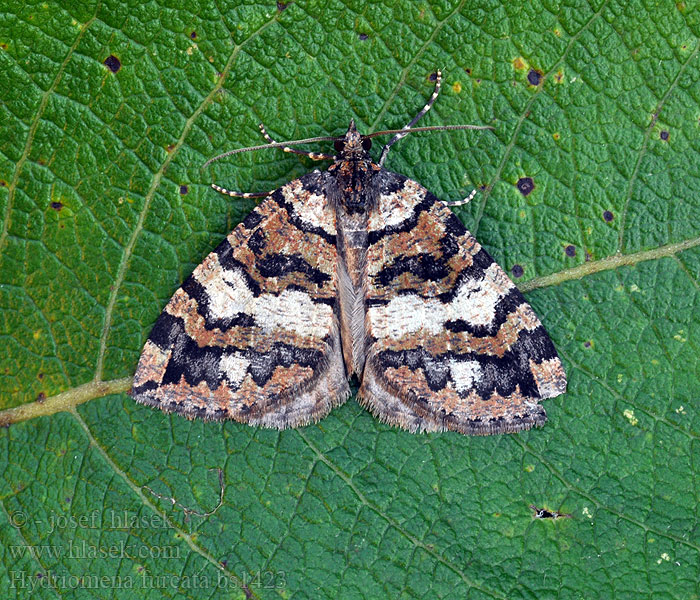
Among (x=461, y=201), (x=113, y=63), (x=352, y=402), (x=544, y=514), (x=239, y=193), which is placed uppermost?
(x=113, y=63)

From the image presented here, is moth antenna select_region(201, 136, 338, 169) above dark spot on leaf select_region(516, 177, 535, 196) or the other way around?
above

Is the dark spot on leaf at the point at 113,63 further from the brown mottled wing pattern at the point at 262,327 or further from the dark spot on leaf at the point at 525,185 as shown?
the dark spot on leaf at the point at 525,185

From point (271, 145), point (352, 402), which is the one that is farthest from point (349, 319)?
point (271, 145)

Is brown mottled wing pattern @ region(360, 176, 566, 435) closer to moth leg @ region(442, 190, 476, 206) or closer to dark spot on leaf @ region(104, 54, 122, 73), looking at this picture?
moth leg @ region(442, 190, 476, 206)

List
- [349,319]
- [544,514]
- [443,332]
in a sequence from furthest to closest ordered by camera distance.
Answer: [349,319] → [443,332] → [544,514]

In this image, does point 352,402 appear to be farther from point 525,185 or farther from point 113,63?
point 113,63

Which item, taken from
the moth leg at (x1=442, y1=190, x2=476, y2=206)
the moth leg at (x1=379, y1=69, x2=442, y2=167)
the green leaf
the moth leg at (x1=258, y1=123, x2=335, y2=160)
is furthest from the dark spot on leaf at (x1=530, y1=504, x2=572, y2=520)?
the moth leg at (x1=258, y1=123, x2=335, y2=160)

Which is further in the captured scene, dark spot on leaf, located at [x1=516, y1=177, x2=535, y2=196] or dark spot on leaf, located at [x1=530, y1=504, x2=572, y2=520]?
dark spot on leaf, located at [x1=516, y1=177, x2=535, y2=196]
